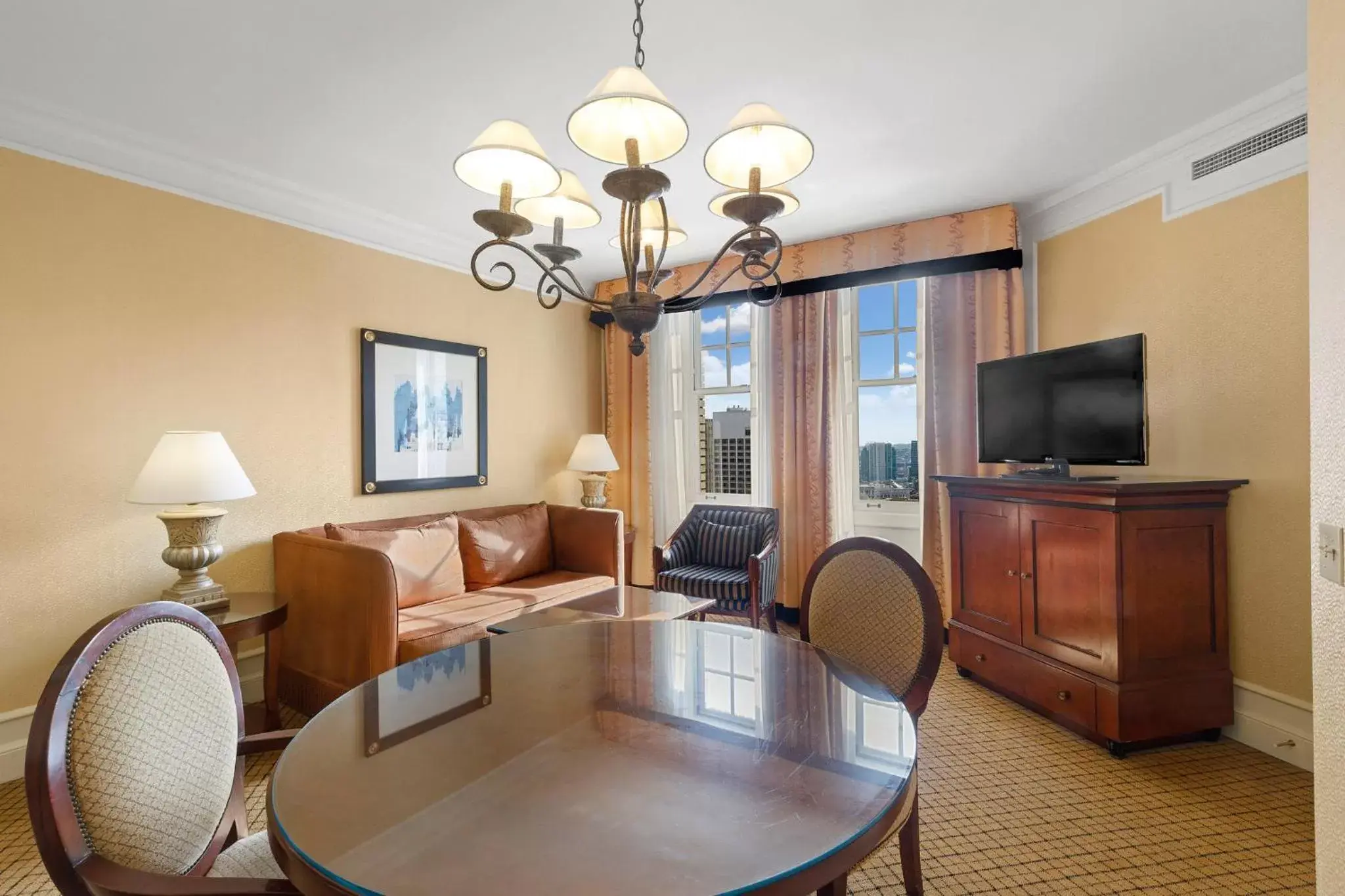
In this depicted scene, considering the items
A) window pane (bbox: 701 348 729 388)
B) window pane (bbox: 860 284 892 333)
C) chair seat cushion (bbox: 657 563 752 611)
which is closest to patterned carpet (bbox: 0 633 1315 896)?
chair seat cushion (bbox: 657 563 752 611)

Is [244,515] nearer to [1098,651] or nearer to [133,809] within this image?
[133,809]

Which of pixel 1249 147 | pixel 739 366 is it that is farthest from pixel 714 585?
pixel 1249 147

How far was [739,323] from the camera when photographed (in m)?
4.81

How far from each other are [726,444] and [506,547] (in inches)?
74.2

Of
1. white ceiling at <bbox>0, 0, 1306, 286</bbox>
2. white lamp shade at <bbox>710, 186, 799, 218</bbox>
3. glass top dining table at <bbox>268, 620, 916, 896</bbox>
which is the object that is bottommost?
glass top dining table at <bbox>268, 620, 916, 896</bbox>

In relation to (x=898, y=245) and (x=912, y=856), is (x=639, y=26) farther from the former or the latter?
(x=912, y=856)

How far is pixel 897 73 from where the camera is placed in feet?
7.64

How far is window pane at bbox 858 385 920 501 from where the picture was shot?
162 inches

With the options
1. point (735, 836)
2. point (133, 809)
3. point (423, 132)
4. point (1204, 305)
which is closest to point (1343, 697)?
point (735, 836)

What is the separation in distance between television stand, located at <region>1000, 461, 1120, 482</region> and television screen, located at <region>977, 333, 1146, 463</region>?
0.14 ft

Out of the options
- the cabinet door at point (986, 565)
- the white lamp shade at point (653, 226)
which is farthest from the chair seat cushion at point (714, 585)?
the white lamp shade at point (653, 226)

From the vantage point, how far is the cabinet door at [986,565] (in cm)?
303

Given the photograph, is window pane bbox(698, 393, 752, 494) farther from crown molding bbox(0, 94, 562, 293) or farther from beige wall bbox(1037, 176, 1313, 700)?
beige wall bbox(1037, 176, 1313, 700)

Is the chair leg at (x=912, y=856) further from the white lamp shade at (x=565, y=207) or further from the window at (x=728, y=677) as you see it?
the white lamp shade at (x=565, y=207)
